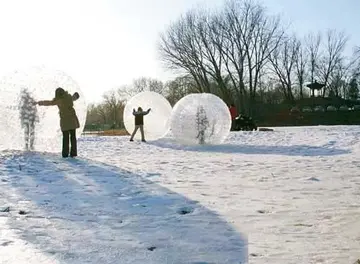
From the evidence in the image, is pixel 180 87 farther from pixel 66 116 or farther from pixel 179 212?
pixel 179 212

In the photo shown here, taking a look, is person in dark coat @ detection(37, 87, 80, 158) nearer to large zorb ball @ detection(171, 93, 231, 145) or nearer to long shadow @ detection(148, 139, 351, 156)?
long shadow @ detection(148, 139, 351, 156)

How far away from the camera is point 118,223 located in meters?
5.46

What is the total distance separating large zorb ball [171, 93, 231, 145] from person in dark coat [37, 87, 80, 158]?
5771 mm

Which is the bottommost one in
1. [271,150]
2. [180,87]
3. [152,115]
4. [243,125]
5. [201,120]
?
[271,150]

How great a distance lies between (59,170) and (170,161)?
9.52 ft

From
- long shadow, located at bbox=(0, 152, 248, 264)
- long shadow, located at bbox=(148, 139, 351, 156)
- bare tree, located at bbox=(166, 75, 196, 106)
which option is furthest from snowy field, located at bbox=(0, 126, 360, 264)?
bare tree, located at bbox=(166, 75, 196, 106)

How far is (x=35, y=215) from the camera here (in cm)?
580

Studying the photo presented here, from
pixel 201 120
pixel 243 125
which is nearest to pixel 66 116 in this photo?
pixel 201 120

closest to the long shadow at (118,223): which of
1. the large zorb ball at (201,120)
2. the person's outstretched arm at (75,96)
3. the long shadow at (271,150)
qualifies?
the person's outstretched arm at (75,96)

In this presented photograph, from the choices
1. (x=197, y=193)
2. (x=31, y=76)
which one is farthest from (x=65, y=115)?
(x=197, y=193)

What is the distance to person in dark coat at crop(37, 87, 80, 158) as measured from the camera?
38.3 ft

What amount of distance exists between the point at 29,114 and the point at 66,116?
1.30 m

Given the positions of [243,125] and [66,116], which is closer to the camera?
[66,116]

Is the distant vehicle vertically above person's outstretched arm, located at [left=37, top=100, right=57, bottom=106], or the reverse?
person's outstretched arm, located at [left=37, top=100, right=57, bottom=106]
